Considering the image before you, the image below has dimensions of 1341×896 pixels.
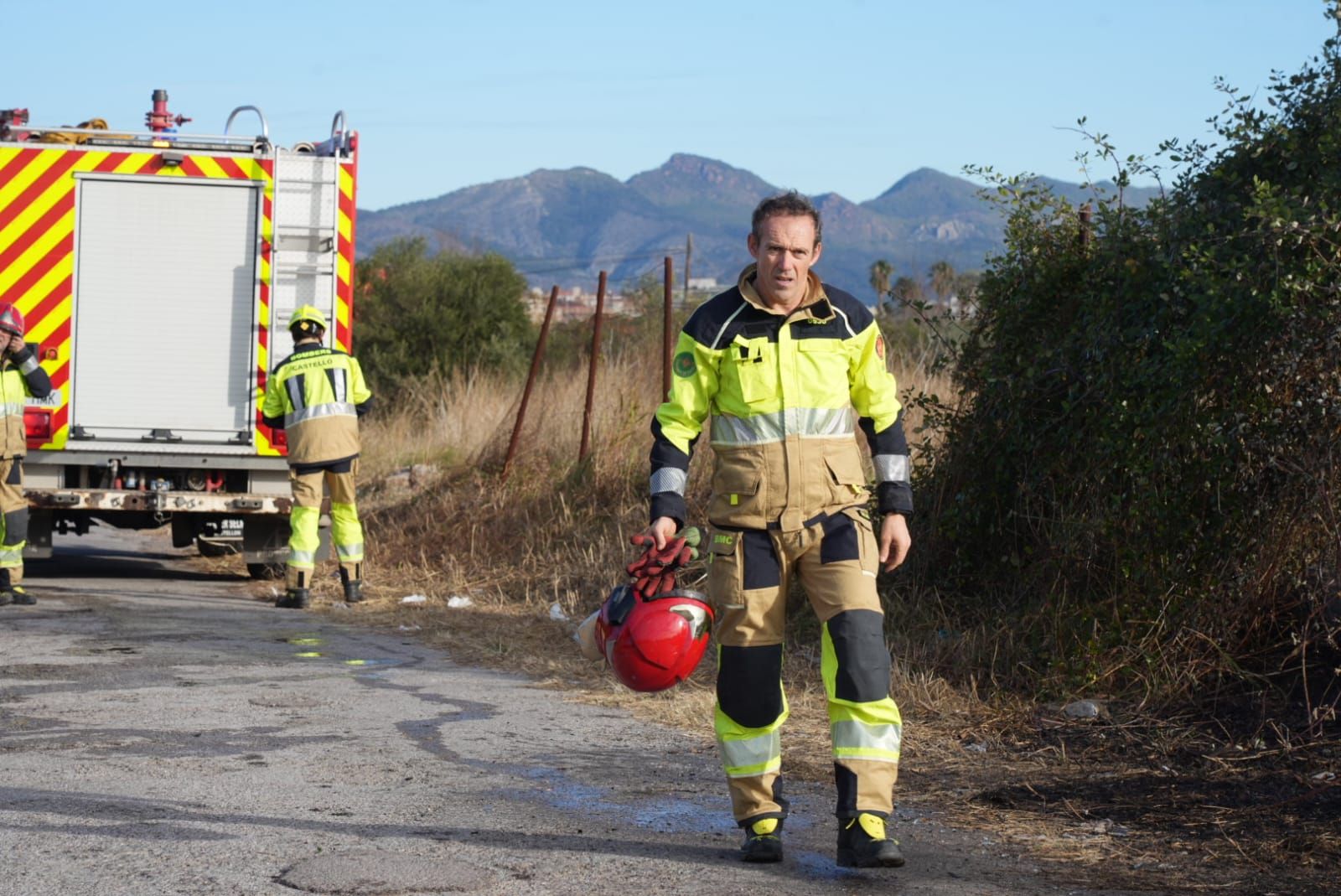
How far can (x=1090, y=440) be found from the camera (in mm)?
7656

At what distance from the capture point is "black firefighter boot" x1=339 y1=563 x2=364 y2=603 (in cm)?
1142

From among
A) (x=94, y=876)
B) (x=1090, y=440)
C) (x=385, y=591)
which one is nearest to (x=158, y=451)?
(x=385, y=591)

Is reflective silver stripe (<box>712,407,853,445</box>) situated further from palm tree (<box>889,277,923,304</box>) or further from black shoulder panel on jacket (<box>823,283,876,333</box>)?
palm tree (<box>889,277,923,304</box>)

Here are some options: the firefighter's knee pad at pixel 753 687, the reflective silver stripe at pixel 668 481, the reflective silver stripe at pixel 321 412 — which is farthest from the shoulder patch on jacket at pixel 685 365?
the reflective silver stripe at pixel 321 412

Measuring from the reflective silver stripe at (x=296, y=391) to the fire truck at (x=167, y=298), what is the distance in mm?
958

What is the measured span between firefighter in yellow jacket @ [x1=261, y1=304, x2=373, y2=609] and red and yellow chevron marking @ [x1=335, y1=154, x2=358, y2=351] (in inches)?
31.5

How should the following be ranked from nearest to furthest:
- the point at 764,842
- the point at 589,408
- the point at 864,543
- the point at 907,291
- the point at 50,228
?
the point at 764,842 < the point at 864,543 < the point at 907,291 < the point at 50,228 < the point at 589,408

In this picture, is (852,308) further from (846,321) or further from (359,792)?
(359,792)

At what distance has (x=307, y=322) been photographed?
11.4 metres

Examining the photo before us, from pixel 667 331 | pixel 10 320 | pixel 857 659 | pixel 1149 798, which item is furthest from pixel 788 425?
pixel 667 331

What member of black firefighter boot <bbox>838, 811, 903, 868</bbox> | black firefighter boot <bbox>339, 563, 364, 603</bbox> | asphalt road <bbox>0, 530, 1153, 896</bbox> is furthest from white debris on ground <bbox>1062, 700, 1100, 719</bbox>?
black firefighter boot <bbox>339, 563, 364, 603</bbox>

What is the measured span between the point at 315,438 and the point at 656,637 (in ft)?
22.6

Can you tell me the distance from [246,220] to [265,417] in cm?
168

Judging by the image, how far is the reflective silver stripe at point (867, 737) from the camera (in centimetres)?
473
